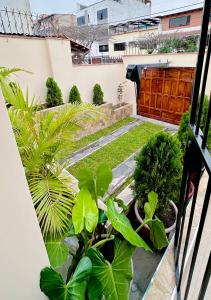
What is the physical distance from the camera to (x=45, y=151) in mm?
1841

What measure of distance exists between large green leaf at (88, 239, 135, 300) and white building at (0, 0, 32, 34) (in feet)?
21.5

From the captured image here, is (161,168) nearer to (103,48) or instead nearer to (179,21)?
(179,21)

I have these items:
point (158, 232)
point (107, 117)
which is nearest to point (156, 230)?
point (158, 232)

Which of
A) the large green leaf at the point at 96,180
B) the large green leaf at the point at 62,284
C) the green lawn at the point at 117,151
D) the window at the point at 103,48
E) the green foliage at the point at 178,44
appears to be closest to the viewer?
the large green leaf at the point at 62,284

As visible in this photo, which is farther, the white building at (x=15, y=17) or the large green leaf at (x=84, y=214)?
the white building at (x=15, y=17)

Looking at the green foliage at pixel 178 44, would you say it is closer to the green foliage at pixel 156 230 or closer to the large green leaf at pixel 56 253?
the green foliage at pixel 156 230

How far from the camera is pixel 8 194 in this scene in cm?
75

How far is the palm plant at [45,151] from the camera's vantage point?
5.01ft

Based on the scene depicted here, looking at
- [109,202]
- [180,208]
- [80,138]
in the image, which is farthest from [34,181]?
[80,138]

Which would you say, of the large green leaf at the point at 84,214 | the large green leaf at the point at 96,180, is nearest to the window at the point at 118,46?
the large green leaf at the point at 96,180

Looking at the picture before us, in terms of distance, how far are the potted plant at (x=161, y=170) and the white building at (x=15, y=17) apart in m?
5.89

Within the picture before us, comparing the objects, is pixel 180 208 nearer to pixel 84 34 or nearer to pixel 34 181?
pixel 34 181

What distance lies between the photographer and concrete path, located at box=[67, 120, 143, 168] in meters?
4.65

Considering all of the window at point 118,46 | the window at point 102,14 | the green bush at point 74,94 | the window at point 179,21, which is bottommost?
the green bush at point 74,94
